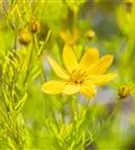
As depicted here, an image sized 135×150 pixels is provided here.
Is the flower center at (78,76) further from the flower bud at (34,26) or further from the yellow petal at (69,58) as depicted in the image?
the flower bud at (34,26)

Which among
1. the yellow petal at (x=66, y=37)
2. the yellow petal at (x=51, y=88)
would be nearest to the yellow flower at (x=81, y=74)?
the yellow petal at (x=51, y=88)

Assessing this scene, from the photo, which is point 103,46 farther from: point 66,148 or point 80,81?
point 66,148

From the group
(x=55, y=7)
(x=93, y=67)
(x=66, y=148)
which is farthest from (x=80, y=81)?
(x=55, y=7)

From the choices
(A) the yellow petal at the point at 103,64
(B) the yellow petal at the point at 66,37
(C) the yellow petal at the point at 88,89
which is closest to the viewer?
(C) the yellow petal at the point at 88,89

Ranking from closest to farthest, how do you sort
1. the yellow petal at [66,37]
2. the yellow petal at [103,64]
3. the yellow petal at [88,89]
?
the yellow petal at [88,89]
the yellow petal at [103,64]
the yellow petal at [66,37]

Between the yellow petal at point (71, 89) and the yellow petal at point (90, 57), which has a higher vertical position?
the yellow petal at point (90, 57)

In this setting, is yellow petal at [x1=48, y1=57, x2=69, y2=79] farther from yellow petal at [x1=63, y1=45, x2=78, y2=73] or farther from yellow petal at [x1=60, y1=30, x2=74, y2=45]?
yellow petal at [x1=60, y1=30, x2=74, y2=45]

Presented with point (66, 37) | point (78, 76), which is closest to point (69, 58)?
point (78, 76)
